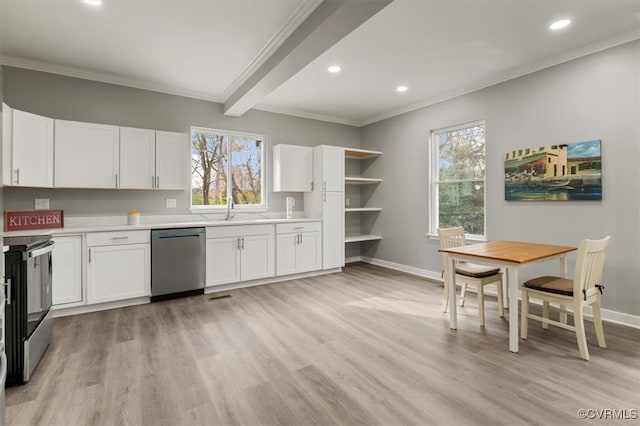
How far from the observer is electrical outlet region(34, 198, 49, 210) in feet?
11.9

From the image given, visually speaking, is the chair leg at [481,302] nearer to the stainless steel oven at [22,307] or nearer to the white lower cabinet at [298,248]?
the white lower cabinet at [298,248]

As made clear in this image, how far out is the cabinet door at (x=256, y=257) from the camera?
4.43 meters

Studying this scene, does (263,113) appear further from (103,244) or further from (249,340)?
(249,340)

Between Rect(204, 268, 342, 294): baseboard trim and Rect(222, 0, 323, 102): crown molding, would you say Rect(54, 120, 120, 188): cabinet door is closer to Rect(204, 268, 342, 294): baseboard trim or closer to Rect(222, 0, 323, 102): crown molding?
Rect(222, 0, 323, 102): crown molding

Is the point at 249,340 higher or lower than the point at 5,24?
lower

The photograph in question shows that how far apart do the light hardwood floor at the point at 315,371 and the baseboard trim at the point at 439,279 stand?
15 centimetres

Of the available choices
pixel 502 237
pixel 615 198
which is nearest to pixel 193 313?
pixel 502 237

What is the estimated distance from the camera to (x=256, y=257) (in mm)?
4523

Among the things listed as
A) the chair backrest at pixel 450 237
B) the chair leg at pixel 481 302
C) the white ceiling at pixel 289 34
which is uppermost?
the white ceiling at pixel 289 34

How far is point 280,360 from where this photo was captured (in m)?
2.47

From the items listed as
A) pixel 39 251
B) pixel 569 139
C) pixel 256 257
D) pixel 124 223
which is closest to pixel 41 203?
pixel 124 223

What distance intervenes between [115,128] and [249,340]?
299 cm

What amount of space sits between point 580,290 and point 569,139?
1.85 m

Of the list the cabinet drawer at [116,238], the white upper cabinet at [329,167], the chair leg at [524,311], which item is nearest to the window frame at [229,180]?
the white upper cabinet at [329,167]
